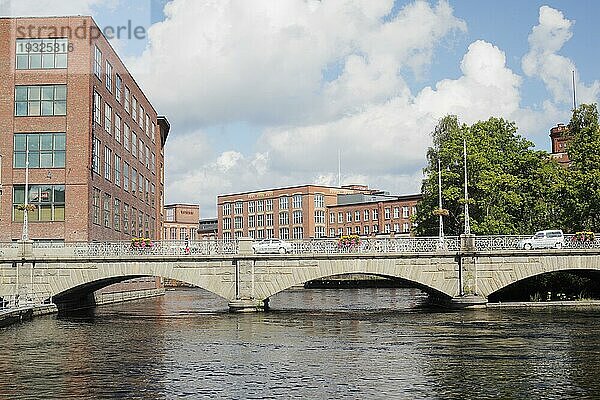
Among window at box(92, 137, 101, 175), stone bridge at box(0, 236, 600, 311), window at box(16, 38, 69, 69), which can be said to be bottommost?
stone bridge at box(0, 236, 600, 311)

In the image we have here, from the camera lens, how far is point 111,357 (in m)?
34.1

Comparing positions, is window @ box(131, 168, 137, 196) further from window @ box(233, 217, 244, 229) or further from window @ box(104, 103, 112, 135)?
window @ box(233, 217, 244, 229)

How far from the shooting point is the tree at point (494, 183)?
75188mm

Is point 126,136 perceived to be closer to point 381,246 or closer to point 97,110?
point 97,110

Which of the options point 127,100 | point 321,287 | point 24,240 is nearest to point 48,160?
point 24,240

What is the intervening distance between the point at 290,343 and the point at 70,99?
3888 centimetres

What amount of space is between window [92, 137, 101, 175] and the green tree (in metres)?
41.5

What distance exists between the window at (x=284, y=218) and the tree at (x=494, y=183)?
96.1 m

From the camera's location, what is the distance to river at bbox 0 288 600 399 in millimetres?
25812

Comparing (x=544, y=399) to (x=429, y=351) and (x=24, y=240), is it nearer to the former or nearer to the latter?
(x=429, y=351)

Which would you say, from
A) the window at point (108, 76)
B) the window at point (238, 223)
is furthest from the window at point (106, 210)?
the window at point (238, 223)

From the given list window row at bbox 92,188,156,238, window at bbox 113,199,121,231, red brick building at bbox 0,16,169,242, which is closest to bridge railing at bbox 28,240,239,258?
red brick building at bbox 0,16,169,242

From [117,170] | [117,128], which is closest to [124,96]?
[117,128]

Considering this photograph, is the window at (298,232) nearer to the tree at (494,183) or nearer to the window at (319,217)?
the window at (319,217)
